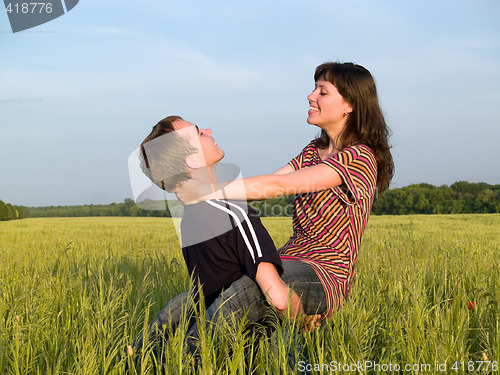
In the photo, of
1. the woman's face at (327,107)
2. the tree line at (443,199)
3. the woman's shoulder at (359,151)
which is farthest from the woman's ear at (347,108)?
the tree line at (443,199)

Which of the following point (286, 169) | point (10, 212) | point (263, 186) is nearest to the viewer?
point (263, 186)

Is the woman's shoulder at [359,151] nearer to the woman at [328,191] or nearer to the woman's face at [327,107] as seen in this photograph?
the woman at [328,191]

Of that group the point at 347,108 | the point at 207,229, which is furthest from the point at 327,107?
the point at 207,229

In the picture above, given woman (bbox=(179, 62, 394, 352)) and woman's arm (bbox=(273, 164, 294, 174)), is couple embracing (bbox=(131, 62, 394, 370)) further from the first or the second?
woman's arm (bbox=(273, 164, 294, 174))

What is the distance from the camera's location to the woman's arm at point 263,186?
221 centimetres

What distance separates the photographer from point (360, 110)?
2703 mm

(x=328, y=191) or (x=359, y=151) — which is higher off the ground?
(x=359, y=151)

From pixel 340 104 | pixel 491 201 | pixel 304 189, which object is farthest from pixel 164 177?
pixel 491 201

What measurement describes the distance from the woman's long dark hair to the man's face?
0.79 meters

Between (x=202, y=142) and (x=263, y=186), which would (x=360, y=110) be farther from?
(x=202, y=142)

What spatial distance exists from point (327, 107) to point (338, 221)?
0.66m

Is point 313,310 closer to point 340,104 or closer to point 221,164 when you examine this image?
point 221,164

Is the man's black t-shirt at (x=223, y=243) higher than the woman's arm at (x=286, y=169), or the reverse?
the woman's arm at (x=286, y=169)

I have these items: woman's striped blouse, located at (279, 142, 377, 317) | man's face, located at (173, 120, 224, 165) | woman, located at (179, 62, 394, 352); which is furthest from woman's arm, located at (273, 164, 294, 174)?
man's face, located at (173, 120, 224, 165)
